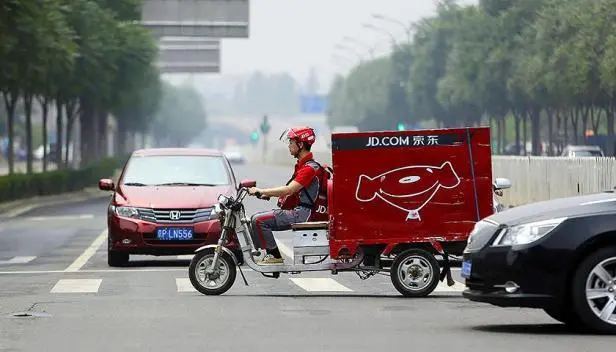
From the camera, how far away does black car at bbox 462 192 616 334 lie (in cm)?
1359

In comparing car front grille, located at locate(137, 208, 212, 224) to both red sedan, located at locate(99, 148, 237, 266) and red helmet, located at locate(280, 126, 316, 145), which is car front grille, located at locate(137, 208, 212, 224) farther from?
red helmet, located at locate(280, 126, 316, 145)

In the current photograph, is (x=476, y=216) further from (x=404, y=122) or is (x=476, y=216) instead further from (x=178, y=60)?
(x=404, y=122)

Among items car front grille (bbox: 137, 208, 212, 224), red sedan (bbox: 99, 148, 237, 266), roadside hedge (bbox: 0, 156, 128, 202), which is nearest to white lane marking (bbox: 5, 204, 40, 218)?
roadside hedge (bbox: 0, 156, 128, 202)

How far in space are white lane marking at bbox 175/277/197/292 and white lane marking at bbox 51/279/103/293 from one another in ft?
2.82

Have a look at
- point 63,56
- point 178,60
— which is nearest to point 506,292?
point 63,56

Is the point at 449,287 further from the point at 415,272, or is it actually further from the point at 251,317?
the point at 251,317

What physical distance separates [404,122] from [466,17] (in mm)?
46062

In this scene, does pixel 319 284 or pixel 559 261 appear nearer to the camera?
pixel 559 261

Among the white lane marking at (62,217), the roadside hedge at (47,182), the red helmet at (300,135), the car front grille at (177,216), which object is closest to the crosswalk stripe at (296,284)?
the red helmet at (300,135)

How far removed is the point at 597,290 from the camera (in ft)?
44.6

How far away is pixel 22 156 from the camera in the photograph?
515 feet

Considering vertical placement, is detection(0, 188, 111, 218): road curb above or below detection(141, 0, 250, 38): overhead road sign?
below

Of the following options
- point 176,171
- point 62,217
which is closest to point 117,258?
point 176,171

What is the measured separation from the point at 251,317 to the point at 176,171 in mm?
9721
